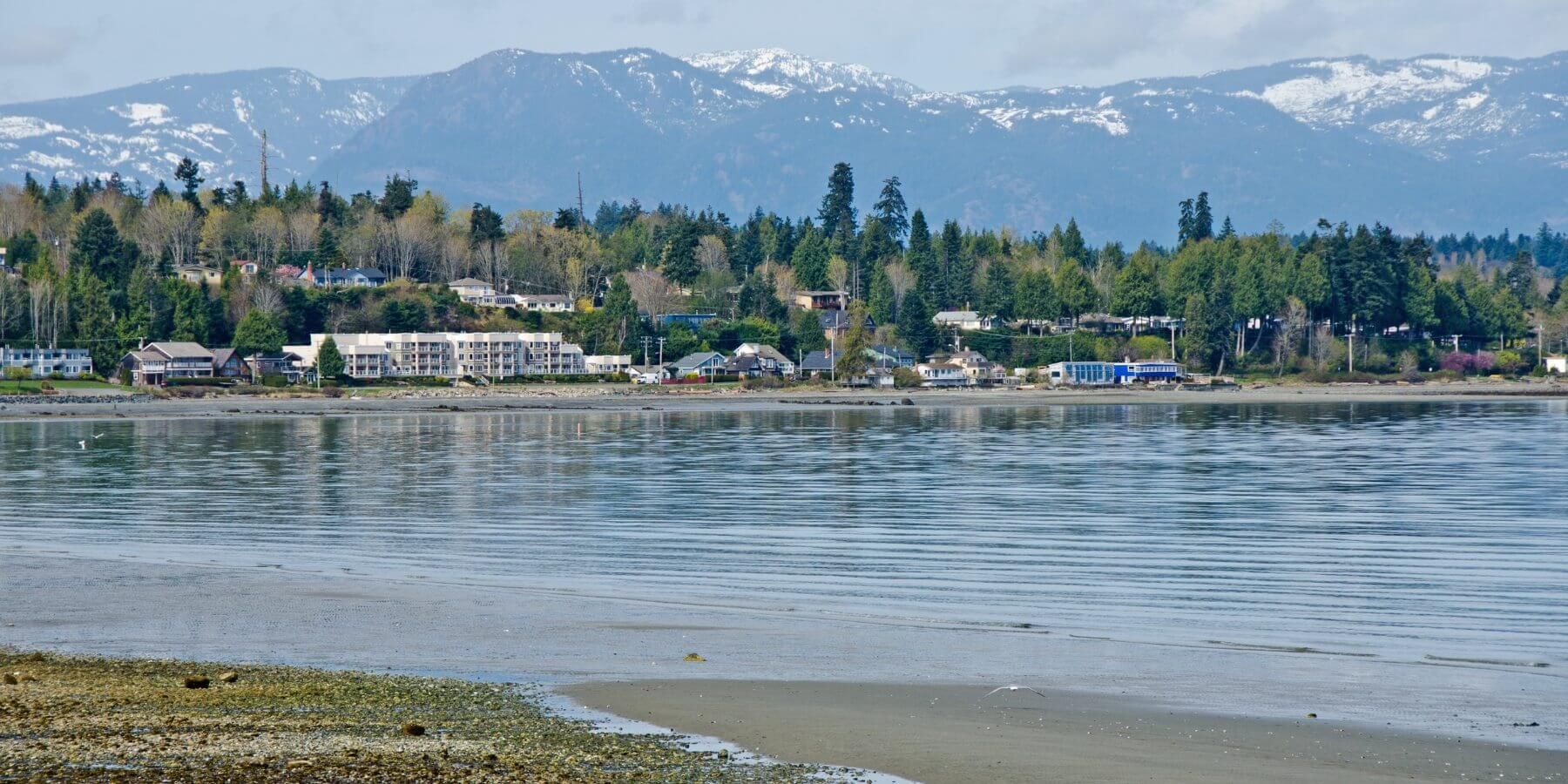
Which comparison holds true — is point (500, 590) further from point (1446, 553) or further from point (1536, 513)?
point (1536, 513)

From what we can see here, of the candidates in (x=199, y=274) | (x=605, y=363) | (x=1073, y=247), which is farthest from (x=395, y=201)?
(x=1073, y=247)

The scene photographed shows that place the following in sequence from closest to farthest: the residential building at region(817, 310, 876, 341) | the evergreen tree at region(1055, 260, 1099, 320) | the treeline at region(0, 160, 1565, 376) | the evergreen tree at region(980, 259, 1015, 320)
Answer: the treeline at region(0, 160, 1565, 376) → the residential building at region(817, 310, 876, 341) → the evergreen tree at region(1055, 260, 1099, 320) → the evergreen tree at region(980, 259, 1015, 320)

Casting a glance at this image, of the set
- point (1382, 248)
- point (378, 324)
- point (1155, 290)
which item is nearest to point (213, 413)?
point (378, 324)

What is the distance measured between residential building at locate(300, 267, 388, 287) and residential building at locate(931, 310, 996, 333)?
5061cm

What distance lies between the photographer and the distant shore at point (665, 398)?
7950 cm

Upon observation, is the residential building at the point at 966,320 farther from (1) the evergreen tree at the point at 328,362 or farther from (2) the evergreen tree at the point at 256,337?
(2) the evergreen tree at the point at 256,337

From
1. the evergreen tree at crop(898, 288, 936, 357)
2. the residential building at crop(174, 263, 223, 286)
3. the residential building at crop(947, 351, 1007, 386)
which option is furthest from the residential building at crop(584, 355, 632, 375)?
the residential building at crop(174, 263, 223, 286)

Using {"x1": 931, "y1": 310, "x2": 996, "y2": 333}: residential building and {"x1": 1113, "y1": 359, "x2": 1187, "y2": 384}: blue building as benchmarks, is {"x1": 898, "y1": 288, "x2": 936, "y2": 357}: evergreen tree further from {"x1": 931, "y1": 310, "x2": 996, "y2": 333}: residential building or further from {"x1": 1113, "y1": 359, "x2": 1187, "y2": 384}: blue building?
{"x1": 1113, "y1": 359, "x2": 1187, "y2": 384}: blue building

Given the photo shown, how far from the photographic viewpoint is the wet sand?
9.62 meters

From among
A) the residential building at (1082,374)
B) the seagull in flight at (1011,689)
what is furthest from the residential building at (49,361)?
the seagull in flight at (1011,689)

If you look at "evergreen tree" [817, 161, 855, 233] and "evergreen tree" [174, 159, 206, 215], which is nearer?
"evergreen tree" [174, 159, 206, 215]

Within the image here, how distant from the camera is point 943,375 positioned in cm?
12031

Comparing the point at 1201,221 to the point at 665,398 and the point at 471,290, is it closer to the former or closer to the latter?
the point at 471,290

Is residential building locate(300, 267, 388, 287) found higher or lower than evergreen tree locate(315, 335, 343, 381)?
higher
